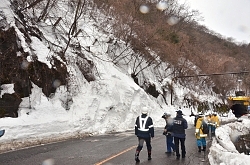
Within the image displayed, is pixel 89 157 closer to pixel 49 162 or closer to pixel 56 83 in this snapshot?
pixel 49 162

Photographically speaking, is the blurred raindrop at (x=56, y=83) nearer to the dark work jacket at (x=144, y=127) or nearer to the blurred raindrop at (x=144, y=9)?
the dark work jacket at (x=144, y=127)

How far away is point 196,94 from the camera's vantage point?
177 feet

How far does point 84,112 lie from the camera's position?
21.5 meters

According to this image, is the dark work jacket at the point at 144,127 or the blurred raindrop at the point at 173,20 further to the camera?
the blurred raindrop at the point at 173,20

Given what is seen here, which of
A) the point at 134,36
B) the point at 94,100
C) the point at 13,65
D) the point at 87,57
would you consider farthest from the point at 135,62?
the point at 13,65

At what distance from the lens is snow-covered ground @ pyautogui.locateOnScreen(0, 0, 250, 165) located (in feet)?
46.4

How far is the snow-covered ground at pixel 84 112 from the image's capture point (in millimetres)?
14141

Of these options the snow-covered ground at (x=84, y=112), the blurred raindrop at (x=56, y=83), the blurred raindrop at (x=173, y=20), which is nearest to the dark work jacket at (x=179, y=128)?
the snow-covered ground at (x=84, y=112)

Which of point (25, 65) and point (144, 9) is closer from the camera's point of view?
point (25, 65)

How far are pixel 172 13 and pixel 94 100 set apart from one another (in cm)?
4251

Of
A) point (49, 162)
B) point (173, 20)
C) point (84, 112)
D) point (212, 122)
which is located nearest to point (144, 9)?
point (173, 20)

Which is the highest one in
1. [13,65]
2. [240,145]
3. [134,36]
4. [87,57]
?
[134,36]

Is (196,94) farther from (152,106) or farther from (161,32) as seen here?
(152,106)

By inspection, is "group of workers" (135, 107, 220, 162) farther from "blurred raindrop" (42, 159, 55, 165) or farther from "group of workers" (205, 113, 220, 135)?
"group of workers" (205, 113, 220, 135)
